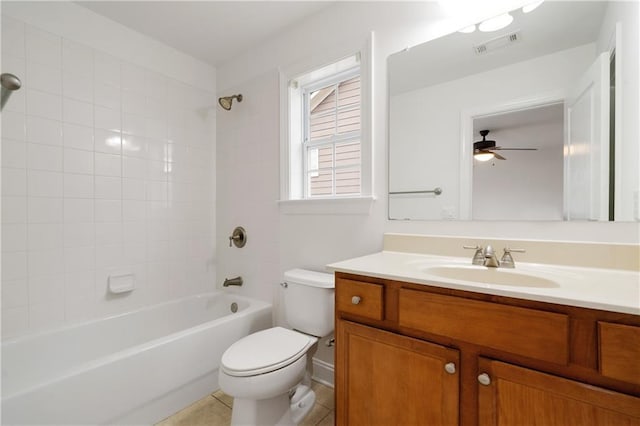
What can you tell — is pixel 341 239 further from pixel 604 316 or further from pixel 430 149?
pixel 604 316

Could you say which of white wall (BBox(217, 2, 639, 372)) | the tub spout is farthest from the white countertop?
the tub spout

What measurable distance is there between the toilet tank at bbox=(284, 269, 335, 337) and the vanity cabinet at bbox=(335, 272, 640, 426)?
392 millimetres

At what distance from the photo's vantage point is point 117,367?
1302 millimetres

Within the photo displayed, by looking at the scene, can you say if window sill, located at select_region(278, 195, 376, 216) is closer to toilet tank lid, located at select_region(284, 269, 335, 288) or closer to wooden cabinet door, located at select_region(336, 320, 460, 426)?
toilet tank lid, located at select_region(284, 269, 335, 288)

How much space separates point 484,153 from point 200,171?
213 cm

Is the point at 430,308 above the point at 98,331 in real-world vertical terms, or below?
above

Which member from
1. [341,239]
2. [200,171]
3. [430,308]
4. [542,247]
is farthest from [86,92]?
[542,247]

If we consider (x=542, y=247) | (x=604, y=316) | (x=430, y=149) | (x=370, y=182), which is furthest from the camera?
(x=370, y=182)

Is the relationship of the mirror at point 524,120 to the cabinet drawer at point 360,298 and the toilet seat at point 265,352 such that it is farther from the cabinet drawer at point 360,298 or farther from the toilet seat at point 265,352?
the toilet seat at point 265,352

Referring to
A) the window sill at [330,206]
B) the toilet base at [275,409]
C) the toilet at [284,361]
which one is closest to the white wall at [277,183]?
the window sill at [330,206]

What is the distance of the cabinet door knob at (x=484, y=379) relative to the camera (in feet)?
2.73

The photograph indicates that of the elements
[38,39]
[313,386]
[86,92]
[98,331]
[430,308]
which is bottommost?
[313,386]

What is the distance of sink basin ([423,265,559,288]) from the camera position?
1040 millimetres

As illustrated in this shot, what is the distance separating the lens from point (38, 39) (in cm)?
163
